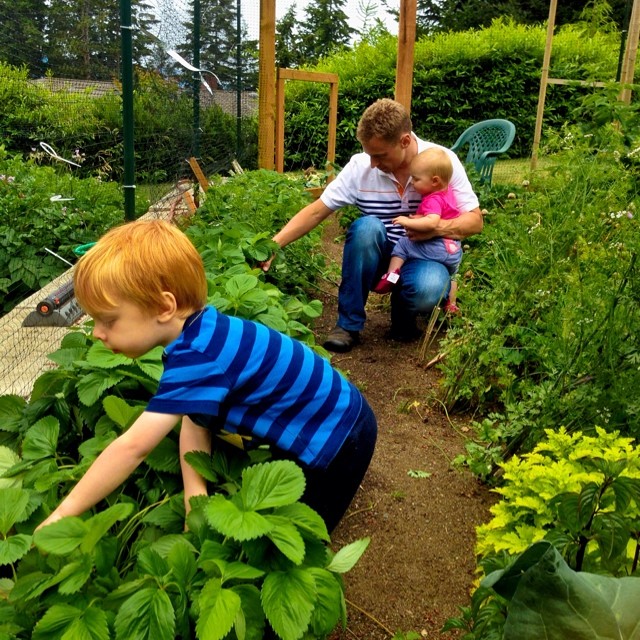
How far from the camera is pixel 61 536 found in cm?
125

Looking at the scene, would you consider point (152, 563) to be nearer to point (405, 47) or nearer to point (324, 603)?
point (324, 603)

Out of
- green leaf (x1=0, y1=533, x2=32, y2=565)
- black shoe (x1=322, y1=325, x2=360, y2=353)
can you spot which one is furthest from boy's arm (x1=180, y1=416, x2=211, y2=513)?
black shoe (x1=322, y1=325, x2=360, y2=353)

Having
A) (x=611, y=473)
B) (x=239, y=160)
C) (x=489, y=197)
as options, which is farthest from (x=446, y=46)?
(x=611, y=473)

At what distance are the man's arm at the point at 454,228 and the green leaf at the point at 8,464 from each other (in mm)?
2286

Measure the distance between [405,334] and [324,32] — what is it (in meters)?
14.5

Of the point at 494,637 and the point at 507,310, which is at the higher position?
the point at 507,310

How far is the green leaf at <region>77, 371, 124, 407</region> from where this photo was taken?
1.80 metres

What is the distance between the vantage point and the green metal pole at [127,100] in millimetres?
3633

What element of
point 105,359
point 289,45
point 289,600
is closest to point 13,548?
point 289,600

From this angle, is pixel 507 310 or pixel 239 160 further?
pixel 239 160

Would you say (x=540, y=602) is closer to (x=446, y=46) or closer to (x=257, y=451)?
(x=257, y=451)

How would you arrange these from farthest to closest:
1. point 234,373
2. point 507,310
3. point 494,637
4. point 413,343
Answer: point 413,343, point 507,310, point 234,373, point 494,637

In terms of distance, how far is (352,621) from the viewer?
174cm

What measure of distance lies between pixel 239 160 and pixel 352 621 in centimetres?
676
